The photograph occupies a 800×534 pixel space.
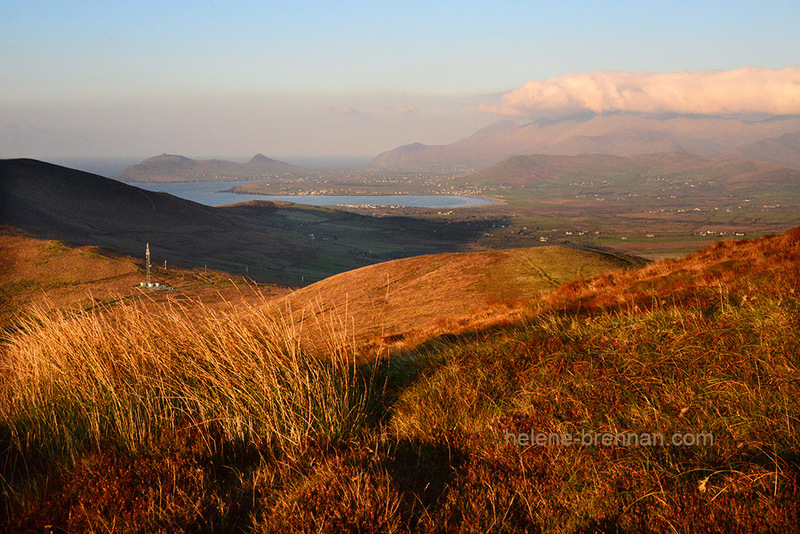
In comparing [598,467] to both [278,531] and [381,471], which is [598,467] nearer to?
[381,471]

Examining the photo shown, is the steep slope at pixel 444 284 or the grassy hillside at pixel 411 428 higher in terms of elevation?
the grassy hillside at pixel 411 428

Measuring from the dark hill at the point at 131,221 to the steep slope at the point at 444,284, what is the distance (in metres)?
57.4

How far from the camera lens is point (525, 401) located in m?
4.32

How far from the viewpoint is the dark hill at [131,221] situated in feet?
269

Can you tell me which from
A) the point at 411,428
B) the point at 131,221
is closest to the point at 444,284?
the point at 411,428

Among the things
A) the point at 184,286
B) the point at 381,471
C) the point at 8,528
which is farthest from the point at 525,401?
the point at 184,286

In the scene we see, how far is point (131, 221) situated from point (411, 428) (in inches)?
4242

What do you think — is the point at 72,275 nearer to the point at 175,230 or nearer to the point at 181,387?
the point at 175,230

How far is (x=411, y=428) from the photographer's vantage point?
169 inches

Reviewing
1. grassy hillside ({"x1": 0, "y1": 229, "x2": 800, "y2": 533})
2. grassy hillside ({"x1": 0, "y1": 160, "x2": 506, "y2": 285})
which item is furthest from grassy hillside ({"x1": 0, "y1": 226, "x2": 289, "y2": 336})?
grassy hillside ({"x1": 0, "y1": 229, "x2": 800, "y2": 533})

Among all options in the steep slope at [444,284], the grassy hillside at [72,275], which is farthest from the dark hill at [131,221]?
the steep slope at [444,284]

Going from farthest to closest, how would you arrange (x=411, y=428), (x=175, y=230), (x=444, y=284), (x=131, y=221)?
1. (x=175, y=230)
2. (x=131, y=221)
3. (x=444, y=284)
4. (x=411, y=428)

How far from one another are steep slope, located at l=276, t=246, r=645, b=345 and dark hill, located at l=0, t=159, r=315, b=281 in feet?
188

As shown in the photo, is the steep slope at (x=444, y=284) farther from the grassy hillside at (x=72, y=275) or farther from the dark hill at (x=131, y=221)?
the dark hill at (x=131, y=221)
